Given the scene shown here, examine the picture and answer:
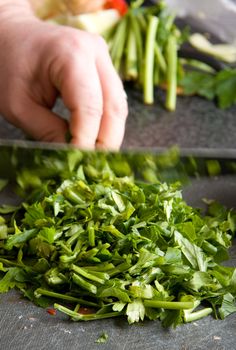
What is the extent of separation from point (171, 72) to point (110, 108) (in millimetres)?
530

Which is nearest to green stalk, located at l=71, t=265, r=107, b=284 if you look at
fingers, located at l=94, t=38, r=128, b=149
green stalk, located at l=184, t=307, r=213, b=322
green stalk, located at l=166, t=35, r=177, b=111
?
green stalk, located at l=184, t=307, r=213, b=322

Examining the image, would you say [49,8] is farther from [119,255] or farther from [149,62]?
[119,255]

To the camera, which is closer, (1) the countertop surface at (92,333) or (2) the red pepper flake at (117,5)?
(1) the countertop surface at (92,333)

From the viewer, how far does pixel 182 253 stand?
997mm

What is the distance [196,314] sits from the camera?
959mm

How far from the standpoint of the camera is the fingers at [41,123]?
53.1 inches

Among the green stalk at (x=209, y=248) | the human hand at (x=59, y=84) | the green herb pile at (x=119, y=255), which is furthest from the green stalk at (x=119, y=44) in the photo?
the green stalk at (x=209, y=248)

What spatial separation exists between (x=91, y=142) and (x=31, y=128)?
6.6 inches

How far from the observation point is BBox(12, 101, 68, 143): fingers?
1.35m

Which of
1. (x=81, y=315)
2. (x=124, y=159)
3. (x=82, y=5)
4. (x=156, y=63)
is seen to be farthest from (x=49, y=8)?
(x=81, y=315)

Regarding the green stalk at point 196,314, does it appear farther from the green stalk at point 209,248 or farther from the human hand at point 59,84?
the human hand at point 59,84

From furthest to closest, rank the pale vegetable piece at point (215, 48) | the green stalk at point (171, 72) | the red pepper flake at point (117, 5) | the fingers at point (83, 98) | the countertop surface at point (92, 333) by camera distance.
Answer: the pale vegetable piece at point (215, 48), the red pepper flake at point (117, 5), the green stalk at point (171, 72), the fingers at point (83, 98), the countertop surface at point (92, 333)

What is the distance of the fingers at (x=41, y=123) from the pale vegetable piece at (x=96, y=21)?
0.46m

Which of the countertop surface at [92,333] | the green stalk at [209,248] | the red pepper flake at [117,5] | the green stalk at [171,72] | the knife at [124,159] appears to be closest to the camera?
the countertop surface at [92,333]
